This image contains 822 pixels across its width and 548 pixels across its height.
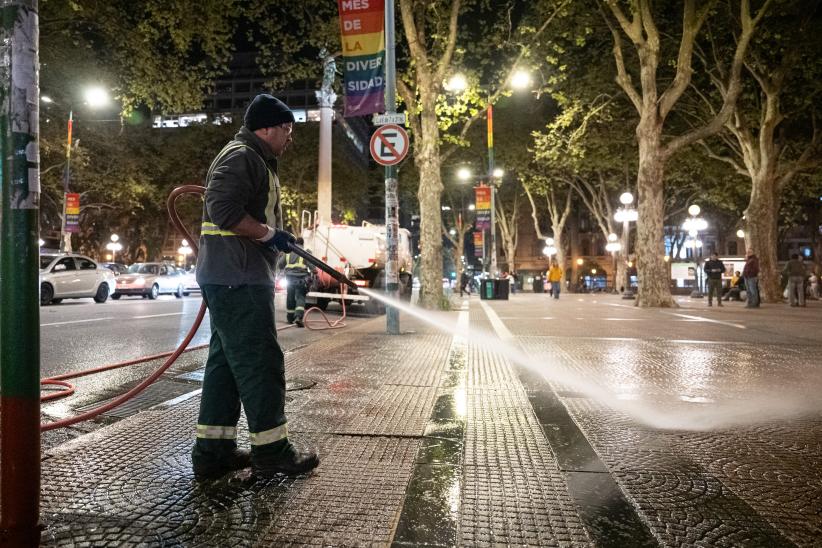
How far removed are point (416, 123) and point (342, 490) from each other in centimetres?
1641

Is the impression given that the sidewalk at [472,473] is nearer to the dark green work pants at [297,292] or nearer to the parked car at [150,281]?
the dark green work pants at [297,292]

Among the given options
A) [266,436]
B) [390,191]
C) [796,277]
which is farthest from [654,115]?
[266,436]

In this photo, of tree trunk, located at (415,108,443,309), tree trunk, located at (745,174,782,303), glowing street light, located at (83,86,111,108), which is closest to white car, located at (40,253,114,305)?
glowing street light, located at (83,86,111,108)

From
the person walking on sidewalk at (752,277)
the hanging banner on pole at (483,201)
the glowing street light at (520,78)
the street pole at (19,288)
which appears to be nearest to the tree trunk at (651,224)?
the person walking on sidewalk at (752,277)

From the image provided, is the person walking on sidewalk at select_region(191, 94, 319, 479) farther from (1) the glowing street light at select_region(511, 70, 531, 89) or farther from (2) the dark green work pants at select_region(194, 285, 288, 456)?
(1) the glowing street light at select_region(511, 70, 531, 89)

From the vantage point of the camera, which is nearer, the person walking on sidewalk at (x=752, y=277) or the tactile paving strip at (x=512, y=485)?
the tactile paving strip at (x=512, y=485)

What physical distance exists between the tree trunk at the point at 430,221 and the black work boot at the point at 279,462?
13779mm

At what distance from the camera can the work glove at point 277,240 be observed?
282cm

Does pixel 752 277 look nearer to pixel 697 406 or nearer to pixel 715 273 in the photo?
pixel 715 273

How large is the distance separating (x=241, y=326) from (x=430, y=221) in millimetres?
14198

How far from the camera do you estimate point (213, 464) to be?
2.82m

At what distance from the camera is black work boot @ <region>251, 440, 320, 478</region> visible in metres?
2.76

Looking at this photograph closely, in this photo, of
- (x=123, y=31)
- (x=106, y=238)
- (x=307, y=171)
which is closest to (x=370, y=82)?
(x=123, y=31)

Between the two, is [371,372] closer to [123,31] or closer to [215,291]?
[215,291]
